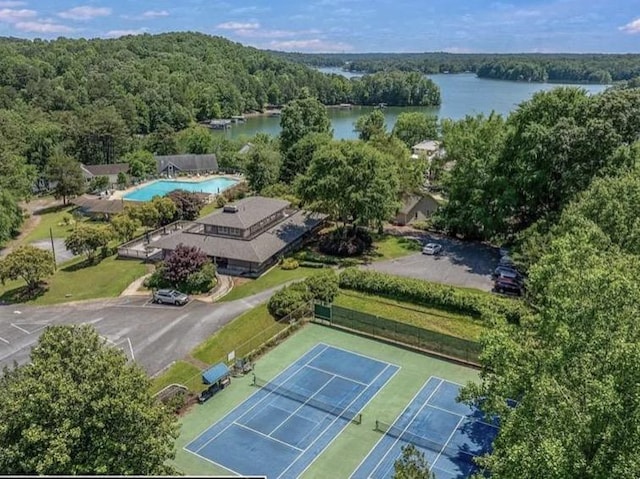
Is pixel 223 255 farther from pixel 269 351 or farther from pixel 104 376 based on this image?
pixel 104 376

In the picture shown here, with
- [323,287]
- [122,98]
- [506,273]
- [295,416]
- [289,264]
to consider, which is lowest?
[295,416]

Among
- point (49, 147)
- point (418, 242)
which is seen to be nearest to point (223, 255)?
point (418, 242)

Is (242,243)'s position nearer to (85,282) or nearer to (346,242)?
(346,242)

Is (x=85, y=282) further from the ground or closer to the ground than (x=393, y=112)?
closer to the ground

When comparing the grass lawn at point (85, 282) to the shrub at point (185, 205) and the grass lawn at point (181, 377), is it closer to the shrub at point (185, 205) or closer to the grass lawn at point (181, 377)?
the shrub at point (185, 205)

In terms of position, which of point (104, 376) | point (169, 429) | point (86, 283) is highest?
point (104, 376)

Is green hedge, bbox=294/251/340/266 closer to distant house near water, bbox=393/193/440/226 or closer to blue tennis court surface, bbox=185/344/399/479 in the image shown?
distant house near water, bbox=393/193/440/226

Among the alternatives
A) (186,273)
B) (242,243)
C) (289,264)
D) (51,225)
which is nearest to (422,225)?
(289,264)
